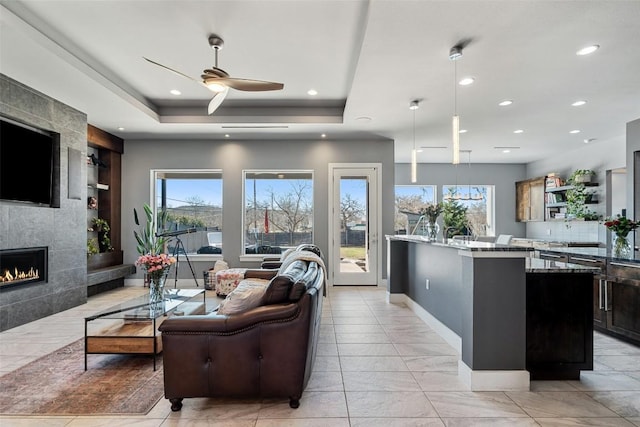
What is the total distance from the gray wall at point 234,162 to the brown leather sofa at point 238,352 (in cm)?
444

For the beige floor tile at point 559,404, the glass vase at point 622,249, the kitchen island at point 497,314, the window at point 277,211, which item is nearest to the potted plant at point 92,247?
the window at point 277,211

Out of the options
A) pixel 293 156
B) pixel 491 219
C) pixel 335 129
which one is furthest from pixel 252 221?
pixel 491 219

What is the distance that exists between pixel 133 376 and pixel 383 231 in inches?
187

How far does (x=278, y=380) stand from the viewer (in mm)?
2256

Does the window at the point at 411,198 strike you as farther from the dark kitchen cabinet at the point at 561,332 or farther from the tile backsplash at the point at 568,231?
the dark kitchen cabinet at the point at 561,332

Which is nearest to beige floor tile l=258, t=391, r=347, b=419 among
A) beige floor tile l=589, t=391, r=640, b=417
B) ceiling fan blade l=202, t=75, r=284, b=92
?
beige floor tile l=589, t=391, r=640, b=417

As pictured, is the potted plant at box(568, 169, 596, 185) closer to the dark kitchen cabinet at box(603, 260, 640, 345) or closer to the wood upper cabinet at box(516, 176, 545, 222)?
the wood upper cabinet at box(516, 176, 545, 222)

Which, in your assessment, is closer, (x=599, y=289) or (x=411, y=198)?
(x=599, y=289)

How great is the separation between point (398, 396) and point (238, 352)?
1164 mm

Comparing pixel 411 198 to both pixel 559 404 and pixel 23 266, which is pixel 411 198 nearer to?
pixel 559 404

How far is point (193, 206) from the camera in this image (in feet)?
22.6

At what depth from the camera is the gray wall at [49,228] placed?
3971mm

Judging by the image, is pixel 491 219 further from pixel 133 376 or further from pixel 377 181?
pixel 133 376

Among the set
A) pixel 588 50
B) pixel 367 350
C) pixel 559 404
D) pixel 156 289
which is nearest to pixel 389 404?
pixel 367 350
